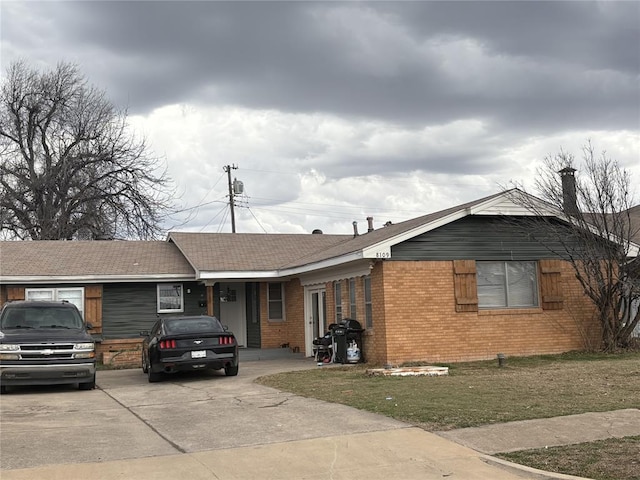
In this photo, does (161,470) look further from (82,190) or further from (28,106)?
(28,106)

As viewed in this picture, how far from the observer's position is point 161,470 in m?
6.61

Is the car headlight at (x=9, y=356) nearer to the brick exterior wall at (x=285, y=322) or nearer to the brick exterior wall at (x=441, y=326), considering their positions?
the brick exterior wall at (x=441, y=326)

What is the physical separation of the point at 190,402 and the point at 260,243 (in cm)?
1462

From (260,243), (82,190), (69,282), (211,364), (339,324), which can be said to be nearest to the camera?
(211,364)

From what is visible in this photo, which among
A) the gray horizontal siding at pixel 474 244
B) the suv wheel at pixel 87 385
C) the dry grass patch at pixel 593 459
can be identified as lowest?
the dry grass patch at pixel 593 459

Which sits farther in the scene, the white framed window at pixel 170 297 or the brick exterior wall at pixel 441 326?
the white framed window at pixel 170 297

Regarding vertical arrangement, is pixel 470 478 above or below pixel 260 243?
below

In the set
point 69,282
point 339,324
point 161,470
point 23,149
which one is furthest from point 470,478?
point 23,149

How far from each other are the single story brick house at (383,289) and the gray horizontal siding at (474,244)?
26mm

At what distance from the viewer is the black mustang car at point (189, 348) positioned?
14.6 meters

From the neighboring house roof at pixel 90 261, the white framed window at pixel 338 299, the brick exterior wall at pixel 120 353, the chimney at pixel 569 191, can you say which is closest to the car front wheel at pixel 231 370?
the white framed window at pixel 338 299

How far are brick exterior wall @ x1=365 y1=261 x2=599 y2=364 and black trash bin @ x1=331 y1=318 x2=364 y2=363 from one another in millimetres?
302

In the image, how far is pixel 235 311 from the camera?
24.3m

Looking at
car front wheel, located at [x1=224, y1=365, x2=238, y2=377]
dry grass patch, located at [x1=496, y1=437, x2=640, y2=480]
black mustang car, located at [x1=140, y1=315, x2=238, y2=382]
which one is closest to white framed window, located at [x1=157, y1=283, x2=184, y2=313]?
black mustang car, located at [x1=140, y1=315, x2=238, y2=382]
